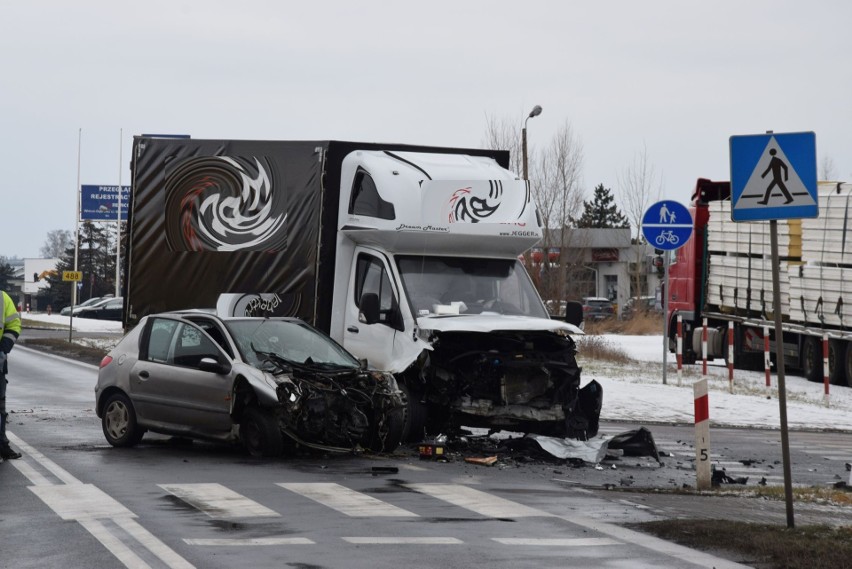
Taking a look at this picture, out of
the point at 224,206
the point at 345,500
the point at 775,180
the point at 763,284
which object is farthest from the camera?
the point at 763,284

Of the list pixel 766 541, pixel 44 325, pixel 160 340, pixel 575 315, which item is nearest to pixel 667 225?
pixel 575 315

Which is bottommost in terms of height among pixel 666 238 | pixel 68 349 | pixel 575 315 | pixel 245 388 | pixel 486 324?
pixel 68 349

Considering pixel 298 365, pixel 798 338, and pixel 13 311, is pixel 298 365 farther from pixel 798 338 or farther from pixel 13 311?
pixel 798 338

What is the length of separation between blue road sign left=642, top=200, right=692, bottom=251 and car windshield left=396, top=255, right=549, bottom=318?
23.6 feet

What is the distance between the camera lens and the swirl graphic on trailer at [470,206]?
49.7ft

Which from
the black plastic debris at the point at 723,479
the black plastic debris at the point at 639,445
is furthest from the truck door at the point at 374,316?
the black plastic debris at the point at 723,479

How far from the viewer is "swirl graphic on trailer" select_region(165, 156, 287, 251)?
16.3m

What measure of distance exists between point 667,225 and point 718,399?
2.99 metres

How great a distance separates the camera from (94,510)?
30.7 ft

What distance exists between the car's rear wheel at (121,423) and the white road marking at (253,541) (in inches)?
226

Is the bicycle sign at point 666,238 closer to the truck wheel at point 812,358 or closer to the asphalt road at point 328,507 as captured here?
the truck wheel at point 812,358

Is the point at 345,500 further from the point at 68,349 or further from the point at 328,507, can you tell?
the point at 68,349

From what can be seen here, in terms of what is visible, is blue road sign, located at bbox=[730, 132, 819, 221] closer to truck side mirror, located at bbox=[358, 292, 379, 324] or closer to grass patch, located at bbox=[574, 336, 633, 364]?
truck side mirror, located at bbox=[358, 292, 379, 324]

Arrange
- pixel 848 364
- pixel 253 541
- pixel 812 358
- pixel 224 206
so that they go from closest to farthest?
pixel 253 541
pixel 224 206
pixel 848 364
pixel 812 358
